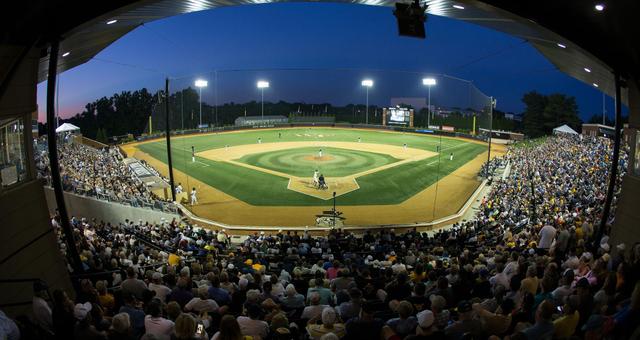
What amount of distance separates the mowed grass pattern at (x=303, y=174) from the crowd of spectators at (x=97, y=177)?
5511 millimetres

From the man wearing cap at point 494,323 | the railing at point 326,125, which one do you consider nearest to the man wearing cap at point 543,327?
the man wearing cap at point 494,323

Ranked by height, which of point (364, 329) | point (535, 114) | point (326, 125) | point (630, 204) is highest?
point (535, 114)

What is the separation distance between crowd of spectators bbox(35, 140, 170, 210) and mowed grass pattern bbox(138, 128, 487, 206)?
→ 5.51 meters

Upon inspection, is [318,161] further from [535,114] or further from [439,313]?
[535,114]

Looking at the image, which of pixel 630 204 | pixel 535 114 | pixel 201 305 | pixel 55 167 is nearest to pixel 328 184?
pixel 630 204

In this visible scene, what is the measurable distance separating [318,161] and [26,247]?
32723 millimetres

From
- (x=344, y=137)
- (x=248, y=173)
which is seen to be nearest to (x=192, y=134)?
(x=344, y=137)

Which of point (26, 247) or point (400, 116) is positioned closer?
point (26, 247)

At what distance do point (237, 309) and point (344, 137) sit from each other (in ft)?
182

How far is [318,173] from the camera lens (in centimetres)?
3419

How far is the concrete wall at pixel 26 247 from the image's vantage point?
735 centimetres

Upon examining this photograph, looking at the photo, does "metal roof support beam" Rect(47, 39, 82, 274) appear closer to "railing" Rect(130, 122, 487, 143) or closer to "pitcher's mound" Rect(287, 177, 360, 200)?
"pitcher's mound" Rect(287, 177, 360, 200)

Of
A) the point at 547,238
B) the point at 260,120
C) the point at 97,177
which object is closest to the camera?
the point at 547,238

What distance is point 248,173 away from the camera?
1380 inches
